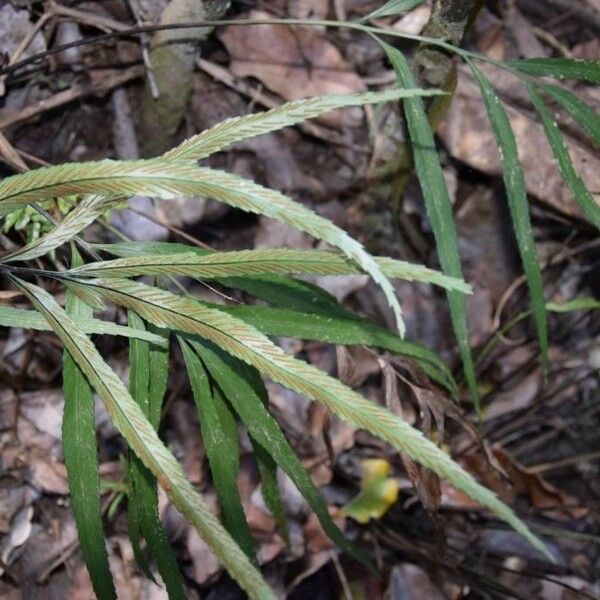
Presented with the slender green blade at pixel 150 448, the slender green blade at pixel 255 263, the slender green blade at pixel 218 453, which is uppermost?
the slender green blade at pixel 255 263

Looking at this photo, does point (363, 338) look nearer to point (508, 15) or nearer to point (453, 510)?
point (453, 510)

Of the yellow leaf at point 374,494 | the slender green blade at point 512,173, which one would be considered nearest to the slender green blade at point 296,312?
the slender green blade at point 512,173

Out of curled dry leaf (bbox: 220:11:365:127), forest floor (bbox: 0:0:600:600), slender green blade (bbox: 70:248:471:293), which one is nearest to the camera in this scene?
slender green blade (bbox: 70:248:471:293)

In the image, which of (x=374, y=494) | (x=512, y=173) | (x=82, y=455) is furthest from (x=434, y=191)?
(x=374, y=494)

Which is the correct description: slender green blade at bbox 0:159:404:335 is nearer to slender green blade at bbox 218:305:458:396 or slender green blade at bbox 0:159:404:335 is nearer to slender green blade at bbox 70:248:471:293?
slender green blade at bbox 70:248:471:293

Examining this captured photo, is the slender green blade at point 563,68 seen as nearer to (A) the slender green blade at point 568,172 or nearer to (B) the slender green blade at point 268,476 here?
(A) the slender green blade at point 568,172

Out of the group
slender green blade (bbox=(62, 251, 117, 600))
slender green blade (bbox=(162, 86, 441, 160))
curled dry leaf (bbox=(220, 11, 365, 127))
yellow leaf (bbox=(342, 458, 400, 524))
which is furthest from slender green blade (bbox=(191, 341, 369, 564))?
curled dry leaf (bbox=(220, 11, 365, 127))
